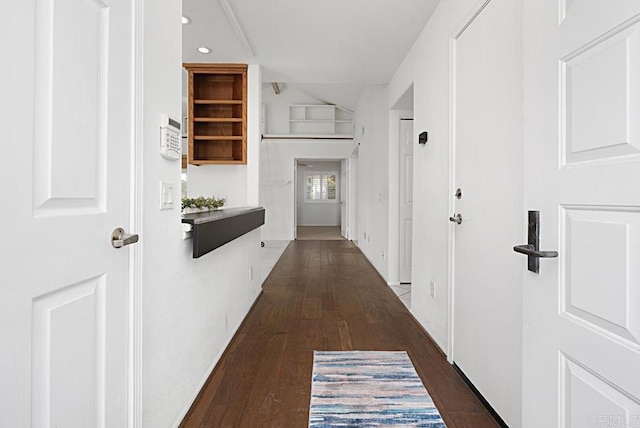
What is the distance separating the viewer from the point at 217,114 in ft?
12.3

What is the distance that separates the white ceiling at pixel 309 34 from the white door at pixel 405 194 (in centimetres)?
70

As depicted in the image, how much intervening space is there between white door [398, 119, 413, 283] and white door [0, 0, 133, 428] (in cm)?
345

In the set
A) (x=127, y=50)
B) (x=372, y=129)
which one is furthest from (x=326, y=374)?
(x=372, y=129)

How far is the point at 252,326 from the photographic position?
285cm

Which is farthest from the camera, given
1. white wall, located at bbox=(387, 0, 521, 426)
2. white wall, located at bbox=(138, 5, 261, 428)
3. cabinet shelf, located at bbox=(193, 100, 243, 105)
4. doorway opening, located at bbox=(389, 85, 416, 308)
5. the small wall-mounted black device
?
doorway opening, located at bbox=(389, 85, 416, 308)

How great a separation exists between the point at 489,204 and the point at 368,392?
116 cm

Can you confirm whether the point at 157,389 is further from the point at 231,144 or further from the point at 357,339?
the point at 231,144

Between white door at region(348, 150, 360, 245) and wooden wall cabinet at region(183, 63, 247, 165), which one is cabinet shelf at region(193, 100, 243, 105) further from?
white door at region(348, 150, 360, 245)

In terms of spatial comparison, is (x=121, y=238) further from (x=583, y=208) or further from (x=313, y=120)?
(x=313, y=120)

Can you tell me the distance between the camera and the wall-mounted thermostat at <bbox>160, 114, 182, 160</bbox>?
1386mm

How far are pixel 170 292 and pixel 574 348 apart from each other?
4.56 ft

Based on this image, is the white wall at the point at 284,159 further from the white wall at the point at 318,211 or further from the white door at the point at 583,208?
the white door at the point at 583,208

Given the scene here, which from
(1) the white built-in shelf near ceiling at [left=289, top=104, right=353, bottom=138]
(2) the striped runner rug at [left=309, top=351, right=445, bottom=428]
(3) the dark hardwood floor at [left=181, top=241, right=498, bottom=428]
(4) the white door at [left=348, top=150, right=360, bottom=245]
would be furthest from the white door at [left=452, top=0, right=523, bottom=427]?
(1) the white built-in shelf near ceiling at [left=289, top=104, right=353, bottom=138]

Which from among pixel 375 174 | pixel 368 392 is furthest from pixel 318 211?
pixel 368 392
